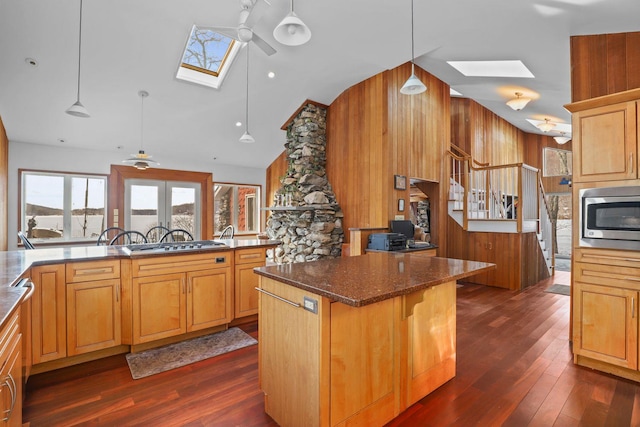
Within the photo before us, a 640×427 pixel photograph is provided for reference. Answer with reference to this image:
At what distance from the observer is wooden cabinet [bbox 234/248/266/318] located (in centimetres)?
345

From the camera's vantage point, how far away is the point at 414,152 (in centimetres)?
548

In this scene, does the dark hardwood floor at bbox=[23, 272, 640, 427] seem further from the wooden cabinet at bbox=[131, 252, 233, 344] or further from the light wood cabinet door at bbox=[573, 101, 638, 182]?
the light wood cabinet door at bbox=[573, 101, 638, 182]

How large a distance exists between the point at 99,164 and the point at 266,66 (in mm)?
4240

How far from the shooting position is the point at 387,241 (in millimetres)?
4344

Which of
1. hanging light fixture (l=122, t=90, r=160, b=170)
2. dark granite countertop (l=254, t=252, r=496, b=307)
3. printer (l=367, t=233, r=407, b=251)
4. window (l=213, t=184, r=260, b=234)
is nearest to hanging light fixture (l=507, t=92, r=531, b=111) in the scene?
printer (l=367, t=233, r=407, b=251)

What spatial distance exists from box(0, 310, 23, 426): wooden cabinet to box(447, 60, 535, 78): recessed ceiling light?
5.71m

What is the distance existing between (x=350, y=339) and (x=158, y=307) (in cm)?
211

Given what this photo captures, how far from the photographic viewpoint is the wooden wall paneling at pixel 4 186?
16.3ft

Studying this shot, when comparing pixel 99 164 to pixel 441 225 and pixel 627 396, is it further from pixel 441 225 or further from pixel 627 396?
pixel 627 396

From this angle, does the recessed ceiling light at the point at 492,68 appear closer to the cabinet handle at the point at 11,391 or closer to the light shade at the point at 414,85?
the light shade at the point at 414,85

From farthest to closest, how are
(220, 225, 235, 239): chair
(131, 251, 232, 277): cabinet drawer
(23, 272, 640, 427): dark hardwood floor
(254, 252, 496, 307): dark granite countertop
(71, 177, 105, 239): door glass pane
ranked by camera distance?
(71, 177, 105, 239): door glass pane → (220, 225, 235, 239): chair → (131, 251, 232, 277): cabinet drawer → (23, 272, 640, 427): dark hardwood floor → (254, 252, 496, 307): dark granite countertop

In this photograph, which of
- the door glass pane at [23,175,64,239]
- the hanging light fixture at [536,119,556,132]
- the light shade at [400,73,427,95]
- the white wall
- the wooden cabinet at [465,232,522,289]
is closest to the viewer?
the light shade at [400,73,427,95]

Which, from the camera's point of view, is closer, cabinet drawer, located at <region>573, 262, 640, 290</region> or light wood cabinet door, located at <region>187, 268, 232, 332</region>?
cabinet drawer, located at <region>573, 262, 640, 290</region>

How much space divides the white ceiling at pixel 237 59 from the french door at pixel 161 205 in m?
0.90
